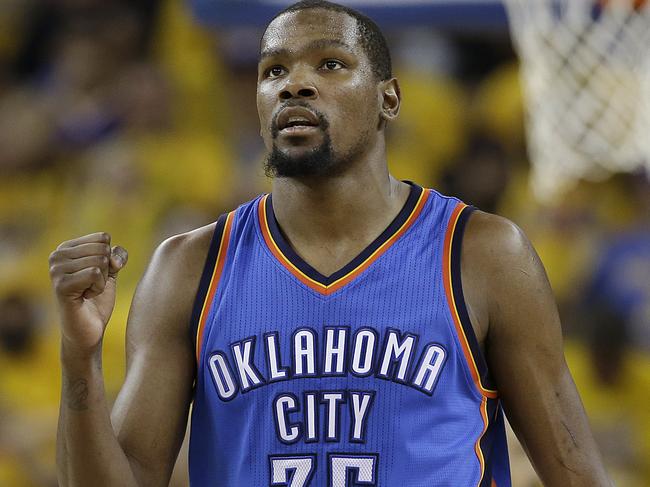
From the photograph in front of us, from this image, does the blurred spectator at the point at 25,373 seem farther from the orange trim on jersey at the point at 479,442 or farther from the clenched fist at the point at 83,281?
the orange trim on jersey at the point at 479,442

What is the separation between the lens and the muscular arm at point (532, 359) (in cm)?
284

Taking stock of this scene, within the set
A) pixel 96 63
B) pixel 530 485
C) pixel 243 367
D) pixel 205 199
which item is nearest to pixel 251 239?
pixel 243 367

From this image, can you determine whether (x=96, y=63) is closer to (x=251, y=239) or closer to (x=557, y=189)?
(x=557, y=189)

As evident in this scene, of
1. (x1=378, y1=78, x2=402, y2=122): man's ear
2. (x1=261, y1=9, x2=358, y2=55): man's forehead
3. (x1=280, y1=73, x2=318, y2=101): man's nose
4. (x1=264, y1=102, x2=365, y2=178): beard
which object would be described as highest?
(x1=261, y1=9, x2=358, y2=55): man's forehead

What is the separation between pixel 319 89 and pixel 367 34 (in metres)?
0.25

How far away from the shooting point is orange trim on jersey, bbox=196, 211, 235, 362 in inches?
116

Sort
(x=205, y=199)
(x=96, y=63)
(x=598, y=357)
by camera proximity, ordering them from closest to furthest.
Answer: (x=598, y=357) → (x=205, y=199) → (x=96, y=63)

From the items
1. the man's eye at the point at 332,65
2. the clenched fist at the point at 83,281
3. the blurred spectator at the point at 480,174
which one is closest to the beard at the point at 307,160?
the man's eye at the point at 332,65

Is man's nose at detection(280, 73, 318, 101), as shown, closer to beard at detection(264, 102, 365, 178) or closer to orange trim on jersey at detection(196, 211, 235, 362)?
beard at detection(264, 102, 365, 178)

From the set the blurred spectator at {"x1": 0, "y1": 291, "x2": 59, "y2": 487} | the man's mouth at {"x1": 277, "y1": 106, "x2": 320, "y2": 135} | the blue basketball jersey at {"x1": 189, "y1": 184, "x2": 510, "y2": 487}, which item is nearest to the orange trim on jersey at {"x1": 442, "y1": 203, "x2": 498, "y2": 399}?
the blue basketball jersey at {"x1": 189, "y1": 184, "x2": 510, "y2": 487}

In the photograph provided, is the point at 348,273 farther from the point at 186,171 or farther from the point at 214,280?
the point at 186,171

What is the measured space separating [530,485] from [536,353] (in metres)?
2.07

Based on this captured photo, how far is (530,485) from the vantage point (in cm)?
475

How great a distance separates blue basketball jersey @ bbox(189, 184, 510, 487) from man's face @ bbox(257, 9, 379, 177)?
0.26 metres
